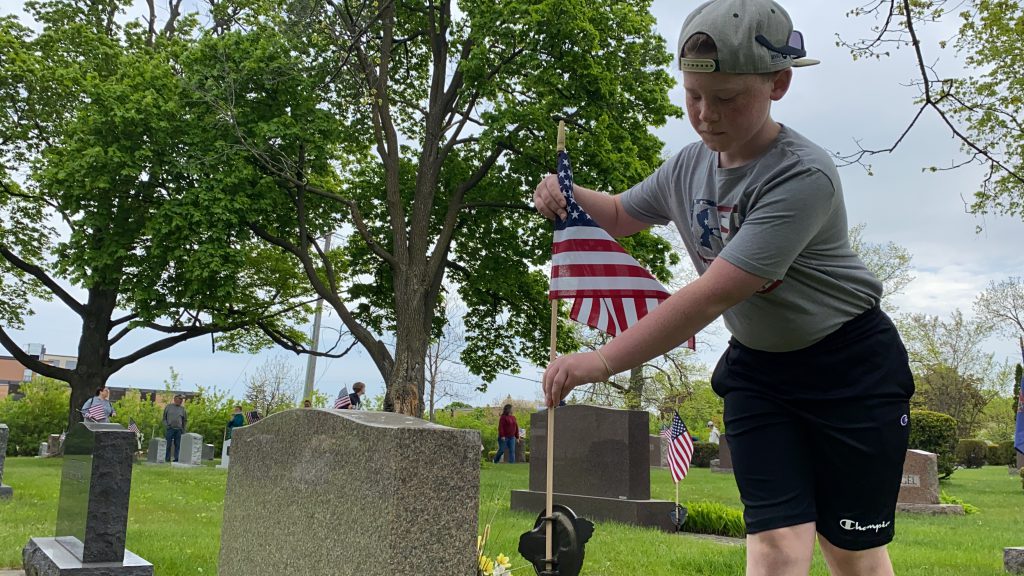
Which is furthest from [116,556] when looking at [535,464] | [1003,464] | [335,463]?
[1003,464]

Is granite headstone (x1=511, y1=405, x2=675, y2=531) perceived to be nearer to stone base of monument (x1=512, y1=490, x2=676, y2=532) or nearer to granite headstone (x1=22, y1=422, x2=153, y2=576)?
stone base of monument (x1=512, y1=490, x2=676, y2=532)

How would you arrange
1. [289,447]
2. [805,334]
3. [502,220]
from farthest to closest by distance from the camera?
[502,220] < [289,447] < [805,334]

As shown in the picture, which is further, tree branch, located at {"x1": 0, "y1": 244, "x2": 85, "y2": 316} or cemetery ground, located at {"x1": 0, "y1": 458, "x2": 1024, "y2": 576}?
tree branch, located at {"x1": 0, "y1": 244, "x2": 85, "y2": 316}

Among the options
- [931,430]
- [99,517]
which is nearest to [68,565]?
[99,517]

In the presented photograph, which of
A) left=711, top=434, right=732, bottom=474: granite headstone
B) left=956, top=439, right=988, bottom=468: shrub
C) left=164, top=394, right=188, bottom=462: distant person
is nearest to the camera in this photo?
left=164, top=394, right=188, bottom=462: distant person

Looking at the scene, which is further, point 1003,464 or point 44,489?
point 1003,464

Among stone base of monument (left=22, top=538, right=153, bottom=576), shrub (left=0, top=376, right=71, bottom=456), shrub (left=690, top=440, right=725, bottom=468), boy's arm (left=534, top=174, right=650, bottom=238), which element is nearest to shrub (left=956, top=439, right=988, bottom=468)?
shrub (left=690, top=440, right=725, bottom=468)


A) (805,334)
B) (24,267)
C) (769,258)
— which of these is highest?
(24,267)

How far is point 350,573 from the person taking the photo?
2773 millimetres

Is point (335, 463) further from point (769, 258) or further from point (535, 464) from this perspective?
point (535, 464)

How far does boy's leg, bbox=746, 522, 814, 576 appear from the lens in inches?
82.0

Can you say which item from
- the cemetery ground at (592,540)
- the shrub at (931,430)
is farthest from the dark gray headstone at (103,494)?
the shrub at (931,430)

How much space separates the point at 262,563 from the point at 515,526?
5.75m

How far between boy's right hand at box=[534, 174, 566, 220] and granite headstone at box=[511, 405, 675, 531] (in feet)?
25.4
